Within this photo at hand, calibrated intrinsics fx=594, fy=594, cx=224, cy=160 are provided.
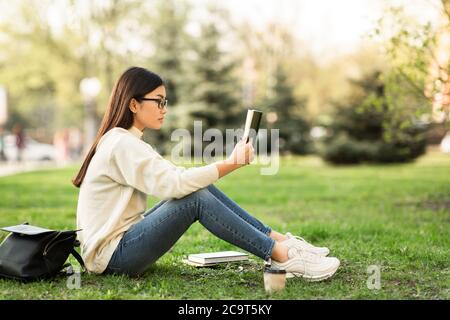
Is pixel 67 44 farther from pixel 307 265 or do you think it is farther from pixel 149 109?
pixel 307 265

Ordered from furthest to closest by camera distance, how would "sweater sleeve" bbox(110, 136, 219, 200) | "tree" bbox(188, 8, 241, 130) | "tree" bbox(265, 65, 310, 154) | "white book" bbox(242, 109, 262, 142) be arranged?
"tree" bbox(265, 65, 310, 154) → "tree" bbox(188, 8, 241, 130) → "white book" bbox(242, 109, 262, 142) → "sweater sleeve" bbox(110, 136, 219, 200)

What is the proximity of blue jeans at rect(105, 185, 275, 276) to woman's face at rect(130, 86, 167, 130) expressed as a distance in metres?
0.56

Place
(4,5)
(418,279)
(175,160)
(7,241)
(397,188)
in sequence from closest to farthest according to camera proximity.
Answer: (7,241)
(418,279)
(397,188)
(175,160)
(4,5)

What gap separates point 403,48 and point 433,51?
15.5 inches

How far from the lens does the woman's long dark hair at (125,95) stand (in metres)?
3.77

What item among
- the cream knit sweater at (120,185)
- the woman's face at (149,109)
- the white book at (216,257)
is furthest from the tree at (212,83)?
the cream knit sweater at (120,185)

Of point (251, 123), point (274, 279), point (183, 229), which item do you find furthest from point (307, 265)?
point (251, 123)

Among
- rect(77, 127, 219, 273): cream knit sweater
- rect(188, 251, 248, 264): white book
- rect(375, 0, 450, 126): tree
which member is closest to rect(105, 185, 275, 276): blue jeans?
rect(77, 127, 219, 273): cream knit sweater

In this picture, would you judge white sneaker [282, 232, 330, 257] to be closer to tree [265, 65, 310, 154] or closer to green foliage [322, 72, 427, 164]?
green foliage [322, 72, 427, 164]

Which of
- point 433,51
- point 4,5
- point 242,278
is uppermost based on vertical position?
point 4,5

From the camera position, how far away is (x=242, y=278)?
4016 mm

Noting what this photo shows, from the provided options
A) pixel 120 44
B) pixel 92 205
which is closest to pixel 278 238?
pixel 92 205

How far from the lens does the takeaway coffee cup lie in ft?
11.7
